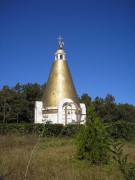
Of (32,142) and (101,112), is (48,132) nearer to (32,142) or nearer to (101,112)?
(32,142)

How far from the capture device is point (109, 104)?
42.5m

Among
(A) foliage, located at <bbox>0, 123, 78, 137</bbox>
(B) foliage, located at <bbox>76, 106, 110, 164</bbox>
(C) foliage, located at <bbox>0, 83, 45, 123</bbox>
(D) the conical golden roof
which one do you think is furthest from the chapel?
(B) foliage, located at <bbox>76, 106, 110, 164</bbox>

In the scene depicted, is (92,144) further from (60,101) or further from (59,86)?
(59,86)

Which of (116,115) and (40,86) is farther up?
(40,86)

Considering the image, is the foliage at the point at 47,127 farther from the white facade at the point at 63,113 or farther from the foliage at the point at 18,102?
the foliage at the point at 18,102

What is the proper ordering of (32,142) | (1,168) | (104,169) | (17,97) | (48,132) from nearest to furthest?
(1,168), (104,169), (32,142), (48,132), (17,97)

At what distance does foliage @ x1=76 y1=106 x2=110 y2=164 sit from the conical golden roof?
1496 centimetres

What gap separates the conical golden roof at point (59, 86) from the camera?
22156 mm

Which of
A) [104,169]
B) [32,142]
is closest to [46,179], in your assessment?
[104,169]

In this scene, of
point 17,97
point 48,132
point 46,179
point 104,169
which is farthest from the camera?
point 17,97

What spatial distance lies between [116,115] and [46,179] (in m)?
39.6

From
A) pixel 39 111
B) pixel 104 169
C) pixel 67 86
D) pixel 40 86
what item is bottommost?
pixel 104 169

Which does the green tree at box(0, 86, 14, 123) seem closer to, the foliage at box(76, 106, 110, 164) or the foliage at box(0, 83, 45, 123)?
the foliage at box(0, 83, 45, 123)

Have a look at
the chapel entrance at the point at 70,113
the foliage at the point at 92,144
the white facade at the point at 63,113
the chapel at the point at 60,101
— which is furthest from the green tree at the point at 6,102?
the foliage at the point at 92,144
